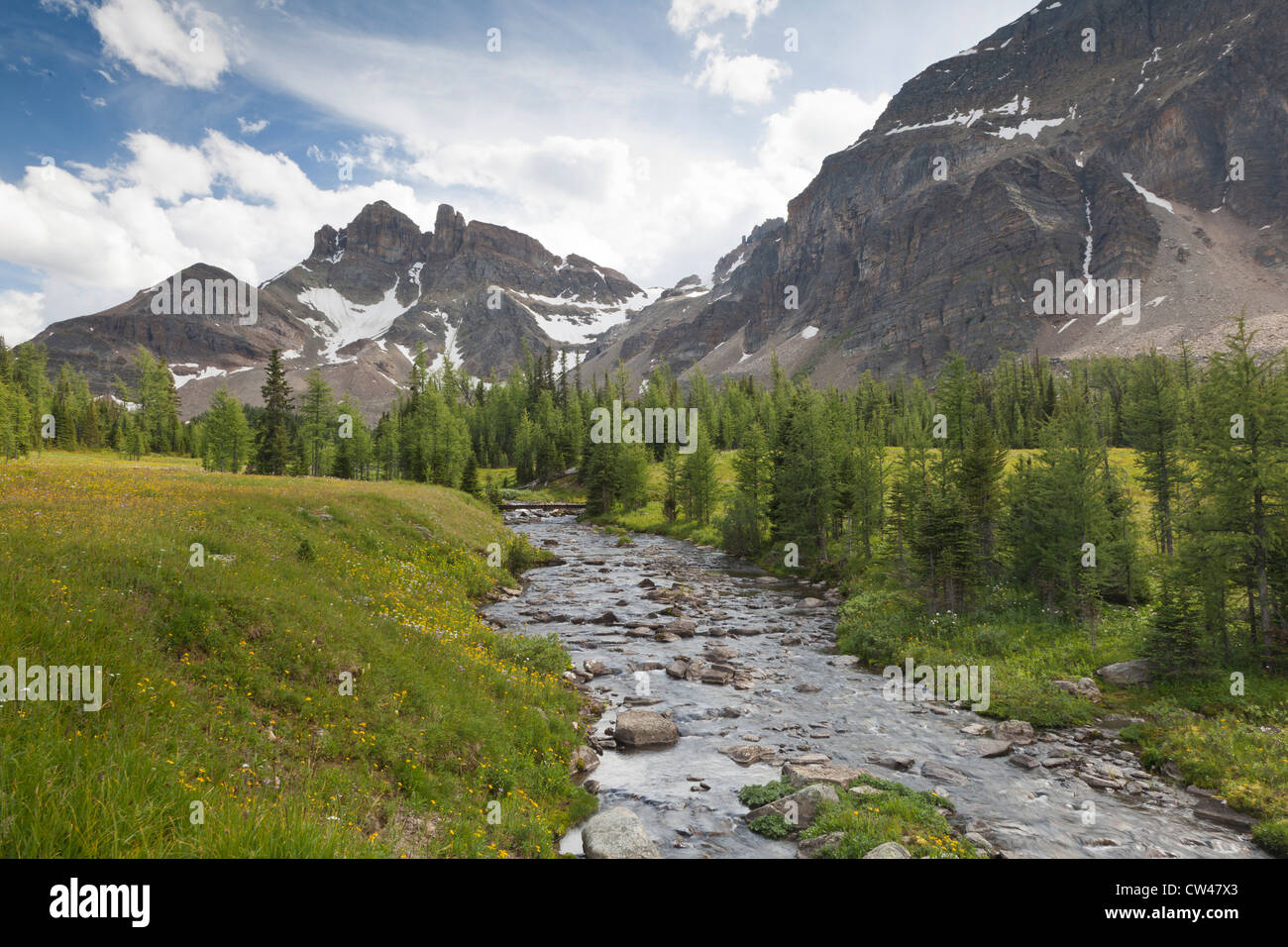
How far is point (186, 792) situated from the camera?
769 centimetres

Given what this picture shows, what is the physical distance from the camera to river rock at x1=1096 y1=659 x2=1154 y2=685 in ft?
67.2

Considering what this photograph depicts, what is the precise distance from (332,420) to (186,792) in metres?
95.8

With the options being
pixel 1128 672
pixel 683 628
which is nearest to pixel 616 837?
pixel 683 628

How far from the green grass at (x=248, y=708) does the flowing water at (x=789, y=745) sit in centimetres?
244

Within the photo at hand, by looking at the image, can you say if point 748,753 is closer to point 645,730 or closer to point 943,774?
point 645,730

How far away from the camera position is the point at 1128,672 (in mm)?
20984

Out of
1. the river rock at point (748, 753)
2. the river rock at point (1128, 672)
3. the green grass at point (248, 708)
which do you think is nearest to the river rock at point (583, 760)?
the green grass at point (248, 708)

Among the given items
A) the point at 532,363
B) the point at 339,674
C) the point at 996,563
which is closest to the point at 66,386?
the point at 532,363

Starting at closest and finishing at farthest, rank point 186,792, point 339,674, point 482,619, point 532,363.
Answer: point 186,792 → point 339,674 → point 482,619 → point 532,363

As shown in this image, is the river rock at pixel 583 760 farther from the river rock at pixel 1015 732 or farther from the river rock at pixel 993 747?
the river rock at pixel 1015 732

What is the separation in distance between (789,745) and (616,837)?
7158 millimetres
